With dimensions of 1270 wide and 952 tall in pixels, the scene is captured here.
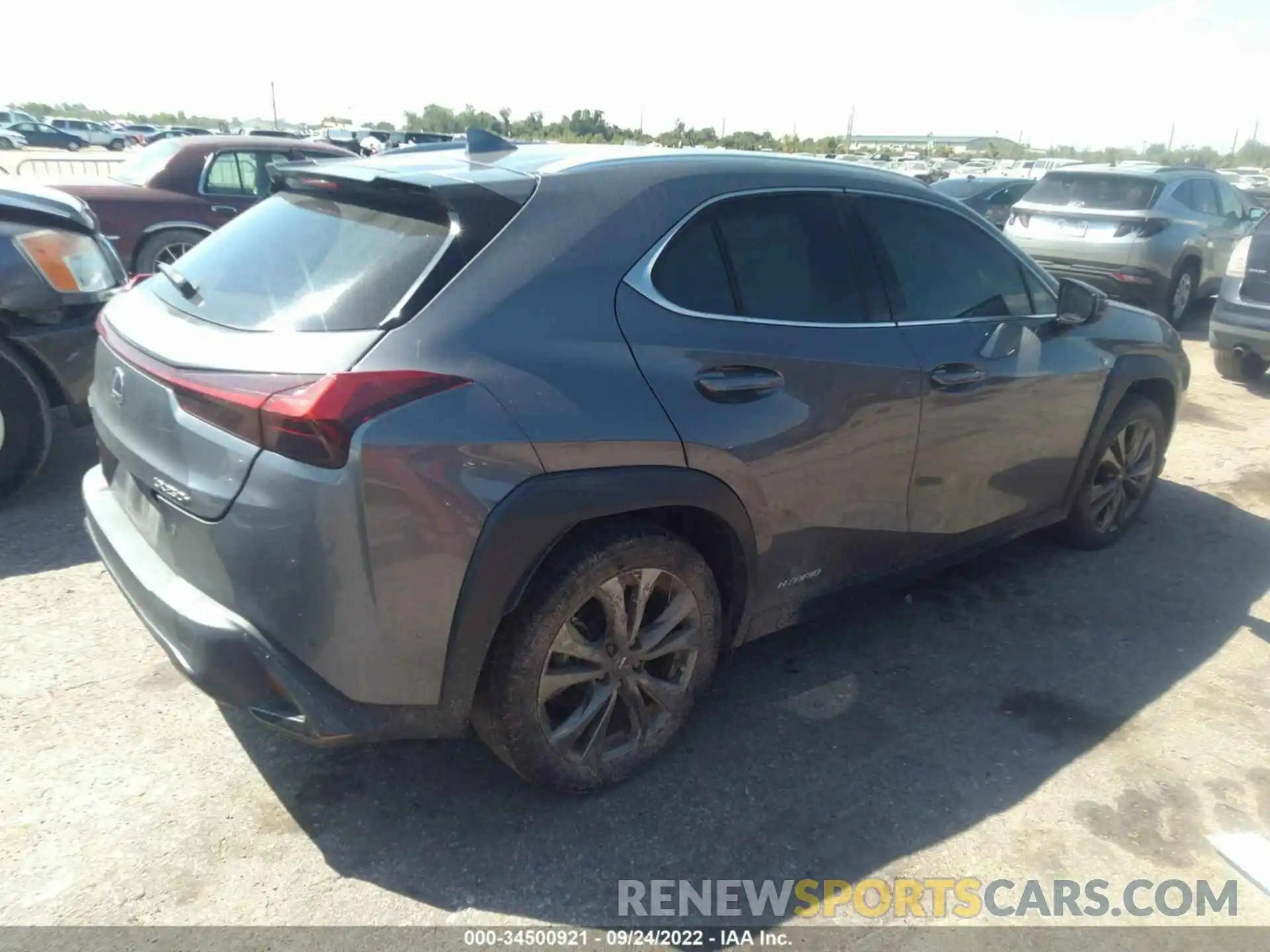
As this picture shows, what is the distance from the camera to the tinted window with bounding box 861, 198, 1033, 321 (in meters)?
3.44

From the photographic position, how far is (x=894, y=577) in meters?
3.59

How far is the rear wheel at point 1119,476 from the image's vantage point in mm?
4512

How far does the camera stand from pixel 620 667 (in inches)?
109

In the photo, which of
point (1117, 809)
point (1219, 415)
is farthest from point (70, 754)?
point (1219, 415)

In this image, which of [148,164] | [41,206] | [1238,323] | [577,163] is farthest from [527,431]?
[148,164]

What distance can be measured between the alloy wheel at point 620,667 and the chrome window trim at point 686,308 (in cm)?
75

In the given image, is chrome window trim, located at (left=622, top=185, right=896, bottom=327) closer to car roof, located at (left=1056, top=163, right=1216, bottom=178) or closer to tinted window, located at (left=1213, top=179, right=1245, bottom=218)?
car roof, located at (left=1056, top=163, right=1216, bottom=178)

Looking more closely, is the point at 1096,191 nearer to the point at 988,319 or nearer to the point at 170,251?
the point at 988,319

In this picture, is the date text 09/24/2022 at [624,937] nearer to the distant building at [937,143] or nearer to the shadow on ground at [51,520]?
the shadow on ground at [51,520]

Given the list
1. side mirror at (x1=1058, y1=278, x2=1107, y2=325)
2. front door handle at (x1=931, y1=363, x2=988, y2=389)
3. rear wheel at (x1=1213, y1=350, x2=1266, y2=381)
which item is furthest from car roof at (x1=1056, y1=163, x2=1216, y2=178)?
front door handle at (x1=931, y1=363, x2=988, y2=389)

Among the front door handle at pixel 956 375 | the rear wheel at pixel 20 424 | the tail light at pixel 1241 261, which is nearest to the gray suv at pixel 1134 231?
the tail light at pixel 1241 261

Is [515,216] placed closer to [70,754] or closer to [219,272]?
[219,272]

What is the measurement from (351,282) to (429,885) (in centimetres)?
157

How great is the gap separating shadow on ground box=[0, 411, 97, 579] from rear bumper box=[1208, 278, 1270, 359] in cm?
820
